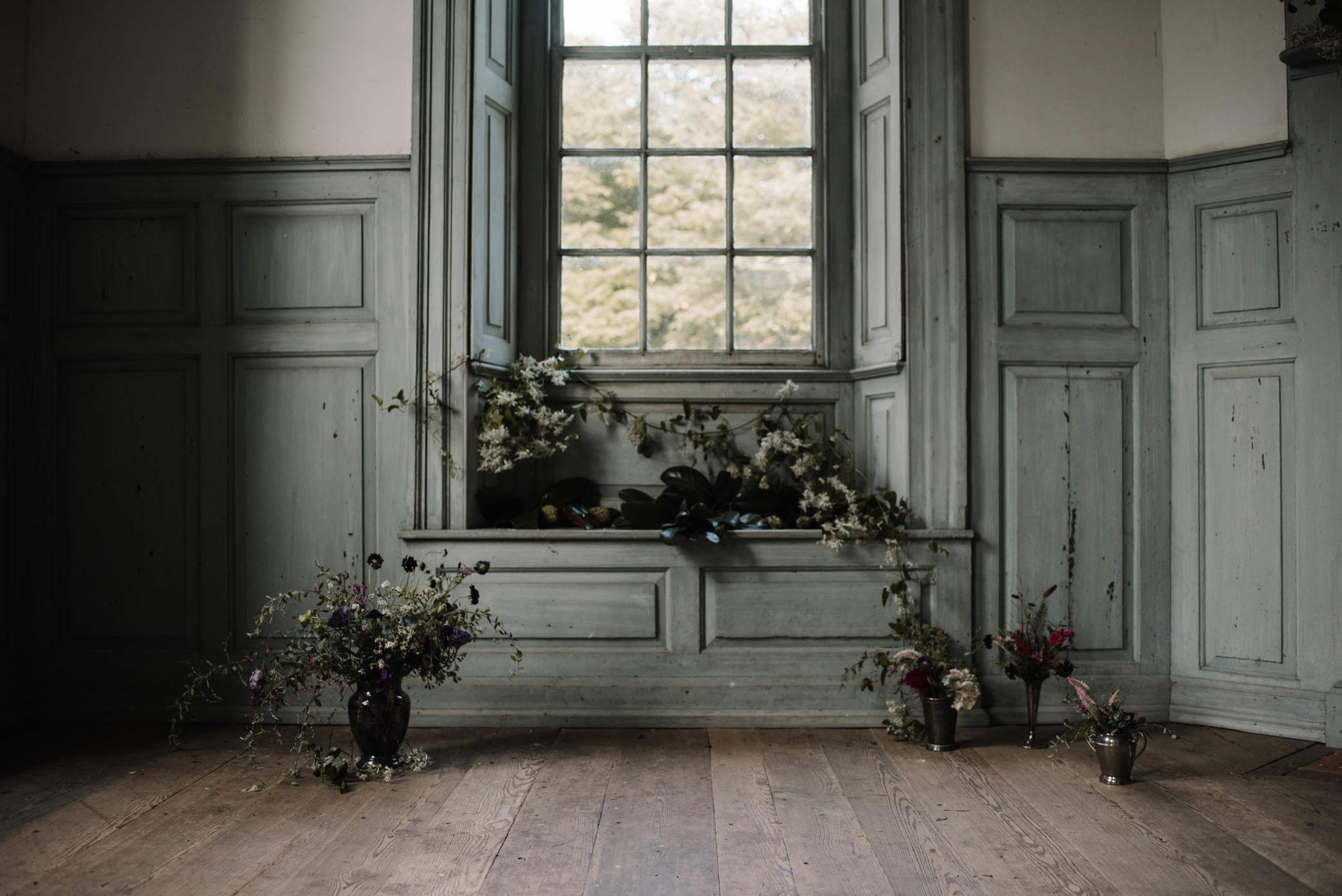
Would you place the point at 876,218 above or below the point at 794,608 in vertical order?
above

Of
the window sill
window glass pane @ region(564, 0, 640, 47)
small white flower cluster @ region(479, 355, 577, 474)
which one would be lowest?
the window sill

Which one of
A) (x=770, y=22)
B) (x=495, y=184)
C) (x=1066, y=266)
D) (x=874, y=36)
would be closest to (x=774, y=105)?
(x=770, y=22)

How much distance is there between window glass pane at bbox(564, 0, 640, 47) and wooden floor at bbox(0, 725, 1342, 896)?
111 inches

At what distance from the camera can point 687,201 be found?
12.3 ft

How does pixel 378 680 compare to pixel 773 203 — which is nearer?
pixel 378 680

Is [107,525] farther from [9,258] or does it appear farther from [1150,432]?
[1150,432]

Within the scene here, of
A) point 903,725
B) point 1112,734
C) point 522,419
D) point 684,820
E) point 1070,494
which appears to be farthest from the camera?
point 522,419

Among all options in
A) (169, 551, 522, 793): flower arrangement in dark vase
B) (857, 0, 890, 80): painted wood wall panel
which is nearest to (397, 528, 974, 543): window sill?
(169, 551, 522, 793): flower arrangement in dark vase

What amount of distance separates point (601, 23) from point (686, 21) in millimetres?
363

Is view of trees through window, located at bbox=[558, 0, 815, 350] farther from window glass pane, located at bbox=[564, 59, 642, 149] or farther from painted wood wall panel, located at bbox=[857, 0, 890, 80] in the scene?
painted wood wall panel, located at bbox=[857, 0, 890, 80]

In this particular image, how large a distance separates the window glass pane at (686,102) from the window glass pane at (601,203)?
7.6 inches

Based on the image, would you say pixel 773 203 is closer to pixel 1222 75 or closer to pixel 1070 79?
pixel 1070 79

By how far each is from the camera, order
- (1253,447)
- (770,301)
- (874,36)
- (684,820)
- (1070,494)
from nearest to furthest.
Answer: (684,820) < (1253,447) < (1070,494) < (874,36) < (770,301)

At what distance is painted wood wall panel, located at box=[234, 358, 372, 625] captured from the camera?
3.33 m
